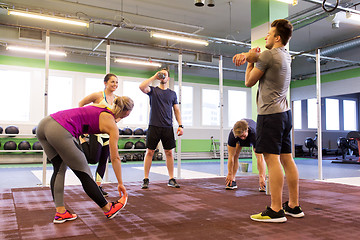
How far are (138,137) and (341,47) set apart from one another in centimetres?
676

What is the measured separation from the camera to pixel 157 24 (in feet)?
28.9

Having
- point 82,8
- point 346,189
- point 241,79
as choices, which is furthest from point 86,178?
point 241,79

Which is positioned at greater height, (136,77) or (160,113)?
(136,77)

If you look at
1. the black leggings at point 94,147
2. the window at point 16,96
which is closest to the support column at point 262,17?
the black leggings at point 94,147

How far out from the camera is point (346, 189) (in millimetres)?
3553

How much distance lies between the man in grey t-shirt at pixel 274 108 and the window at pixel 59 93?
8.62 m

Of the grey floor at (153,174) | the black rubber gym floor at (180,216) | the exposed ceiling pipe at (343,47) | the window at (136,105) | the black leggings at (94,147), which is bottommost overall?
the grey floor at (153,174)

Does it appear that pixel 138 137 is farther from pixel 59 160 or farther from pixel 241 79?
pixel 59 160

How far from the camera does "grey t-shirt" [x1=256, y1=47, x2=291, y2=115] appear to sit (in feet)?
7.02

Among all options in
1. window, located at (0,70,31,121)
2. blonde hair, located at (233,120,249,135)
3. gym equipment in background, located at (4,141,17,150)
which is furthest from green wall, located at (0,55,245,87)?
blonde hair, located at (233,120,249,135)

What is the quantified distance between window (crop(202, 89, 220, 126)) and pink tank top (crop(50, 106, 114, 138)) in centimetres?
1003

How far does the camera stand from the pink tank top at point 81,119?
6.51 ft

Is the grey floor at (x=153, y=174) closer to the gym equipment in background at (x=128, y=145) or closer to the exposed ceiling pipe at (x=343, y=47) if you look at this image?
the gym equipment in background at (x=128, y=145)

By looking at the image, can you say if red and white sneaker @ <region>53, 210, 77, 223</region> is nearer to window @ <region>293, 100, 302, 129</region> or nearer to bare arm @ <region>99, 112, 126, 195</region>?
bare arm @ <region>99, 112, 126, 195</region>
